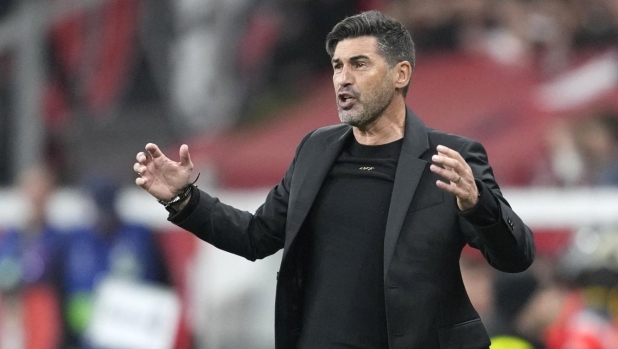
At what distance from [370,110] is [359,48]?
18cm

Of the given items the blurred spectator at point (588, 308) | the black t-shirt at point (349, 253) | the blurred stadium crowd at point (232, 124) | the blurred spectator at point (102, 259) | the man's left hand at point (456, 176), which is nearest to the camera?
the man's left hand at point (456, 176)

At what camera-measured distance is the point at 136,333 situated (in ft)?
20.4

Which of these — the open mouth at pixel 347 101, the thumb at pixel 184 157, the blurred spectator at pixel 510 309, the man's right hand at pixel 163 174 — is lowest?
the blurred spectator at pixel 510 309

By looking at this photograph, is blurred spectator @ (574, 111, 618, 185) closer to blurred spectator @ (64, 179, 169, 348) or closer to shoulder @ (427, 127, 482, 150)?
blurred spectator @ (64, 179, 169, 348)

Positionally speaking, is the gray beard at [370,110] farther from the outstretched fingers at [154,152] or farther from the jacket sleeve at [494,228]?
the outstretched fingers at [154,152]

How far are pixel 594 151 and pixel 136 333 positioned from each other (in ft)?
10.6

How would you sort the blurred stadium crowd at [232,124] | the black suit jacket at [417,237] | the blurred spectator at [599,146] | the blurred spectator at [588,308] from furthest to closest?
the blurred spectator at [599,146] < the blurred stadium crowd at [232,124] < the blurred spectator at [588,308] < the black suit jacket at [417,237]

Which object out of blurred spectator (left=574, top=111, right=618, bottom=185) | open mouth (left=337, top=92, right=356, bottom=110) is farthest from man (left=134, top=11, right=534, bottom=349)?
blurred spectator (left=574, top=111, right=618, bottom=185)

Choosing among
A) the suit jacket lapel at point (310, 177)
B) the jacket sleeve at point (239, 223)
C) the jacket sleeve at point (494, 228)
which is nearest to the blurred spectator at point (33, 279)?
the jacket sleeve at point (239, 223)

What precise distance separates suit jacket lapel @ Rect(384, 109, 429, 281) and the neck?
0.03 m

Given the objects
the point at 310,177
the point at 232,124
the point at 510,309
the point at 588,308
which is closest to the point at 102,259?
the point at 232,124

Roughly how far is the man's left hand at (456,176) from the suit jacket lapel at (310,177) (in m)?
0.50

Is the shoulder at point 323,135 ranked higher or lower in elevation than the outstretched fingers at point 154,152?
higher

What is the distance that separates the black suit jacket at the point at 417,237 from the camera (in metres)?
2.92
